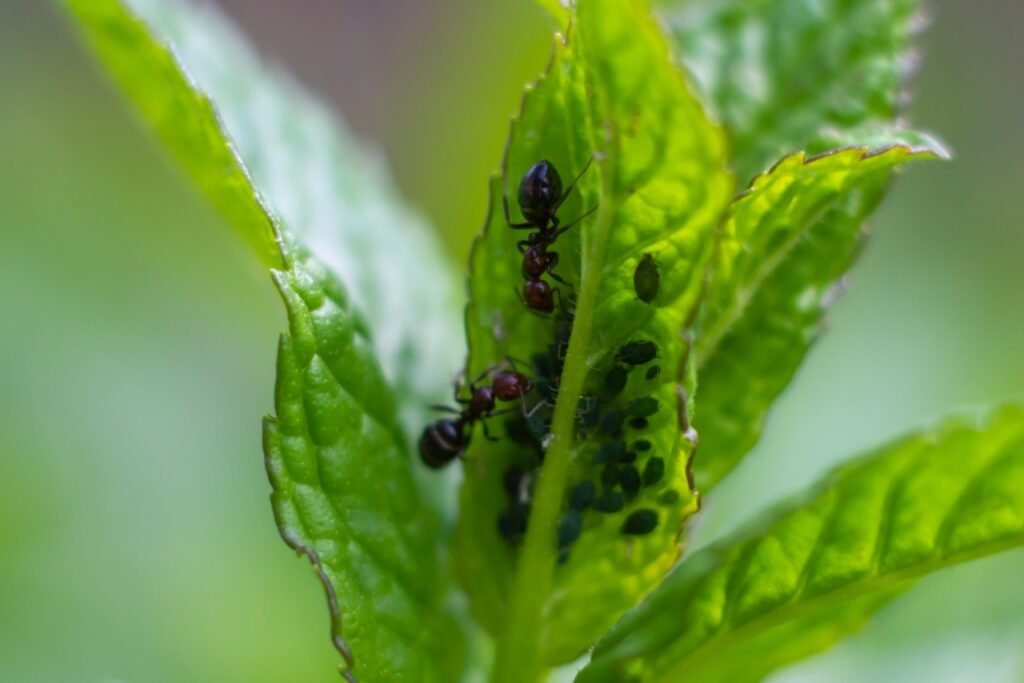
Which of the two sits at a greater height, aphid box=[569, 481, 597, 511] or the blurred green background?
the blurred green background

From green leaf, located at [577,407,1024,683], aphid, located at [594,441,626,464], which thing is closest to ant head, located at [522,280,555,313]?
aphid, located at [594,441,626,464]

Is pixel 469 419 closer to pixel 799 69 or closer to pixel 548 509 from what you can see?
pixel 548 509

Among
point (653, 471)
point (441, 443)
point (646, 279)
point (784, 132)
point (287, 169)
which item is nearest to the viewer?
point (646, 279)

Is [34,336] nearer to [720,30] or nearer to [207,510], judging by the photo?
[207,510]

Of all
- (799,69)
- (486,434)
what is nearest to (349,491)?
(486,434)

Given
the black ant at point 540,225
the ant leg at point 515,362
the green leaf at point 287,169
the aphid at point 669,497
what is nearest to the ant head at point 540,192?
the black ant at point 540,225

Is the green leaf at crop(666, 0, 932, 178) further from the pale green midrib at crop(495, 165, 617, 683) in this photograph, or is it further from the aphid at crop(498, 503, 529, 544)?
the aphid at crop(498, 503, 529, 544)

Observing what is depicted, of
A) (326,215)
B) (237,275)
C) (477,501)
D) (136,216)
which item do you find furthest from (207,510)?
(477,501)
